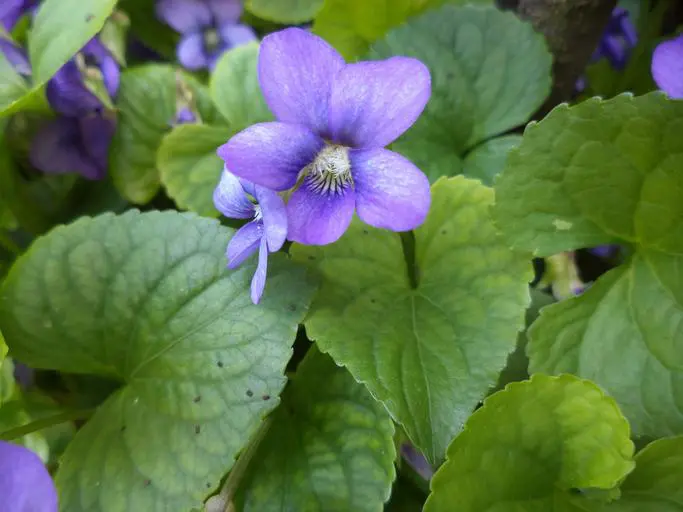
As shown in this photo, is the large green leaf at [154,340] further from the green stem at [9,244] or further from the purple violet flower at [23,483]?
the green stem at [9,244]

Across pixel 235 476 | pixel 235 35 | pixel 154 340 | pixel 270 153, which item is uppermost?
pixel 270 153

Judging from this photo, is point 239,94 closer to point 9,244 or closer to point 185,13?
point 185,13

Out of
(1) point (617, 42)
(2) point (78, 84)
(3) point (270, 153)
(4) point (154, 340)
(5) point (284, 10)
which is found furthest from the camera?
(1) point (617, 42)

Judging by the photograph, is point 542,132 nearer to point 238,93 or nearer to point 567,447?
point 567,447

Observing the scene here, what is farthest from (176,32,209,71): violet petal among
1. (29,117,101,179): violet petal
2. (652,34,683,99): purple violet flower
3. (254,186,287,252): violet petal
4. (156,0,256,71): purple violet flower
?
(652,34,683,99): purple violet flower

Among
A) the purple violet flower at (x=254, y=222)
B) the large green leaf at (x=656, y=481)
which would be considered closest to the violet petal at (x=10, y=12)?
the purple violet flower at (x=254, y=222)

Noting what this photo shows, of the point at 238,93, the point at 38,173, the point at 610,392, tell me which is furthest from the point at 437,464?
the point at 38,173

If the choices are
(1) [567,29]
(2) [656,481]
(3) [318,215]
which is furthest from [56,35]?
(2) [656,481]

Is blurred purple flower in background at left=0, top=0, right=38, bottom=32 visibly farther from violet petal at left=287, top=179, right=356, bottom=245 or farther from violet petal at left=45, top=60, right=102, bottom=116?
violet petal at left=287, top=179, right=356, bottom=245
